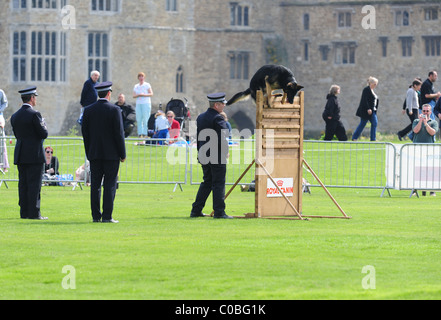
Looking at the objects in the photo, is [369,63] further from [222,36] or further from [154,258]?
[154,258]

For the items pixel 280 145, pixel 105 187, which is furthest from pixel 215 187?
pixel 105 187

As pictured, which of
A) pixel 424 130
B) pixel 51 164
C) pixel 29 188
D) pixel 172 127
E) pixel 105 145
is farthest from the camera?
pixel 172 127

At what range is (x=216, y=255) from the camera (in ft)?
42.7

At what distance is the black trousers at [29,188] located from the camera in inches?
679

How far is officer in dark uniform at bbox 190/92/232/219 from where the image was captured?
1736 cm

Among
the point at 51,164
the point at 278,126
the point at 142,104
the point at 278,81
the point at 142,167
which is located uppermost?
the point at 278,81

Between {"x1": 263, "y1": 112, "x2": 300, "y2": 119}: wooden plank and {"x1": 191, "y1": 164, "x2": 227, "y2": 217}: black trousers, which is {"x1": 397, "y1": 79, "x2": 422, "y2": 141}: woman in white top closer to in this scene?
{"x1": 263, "y1": 112, "x2": 300, "y2": 119}: wooden plank

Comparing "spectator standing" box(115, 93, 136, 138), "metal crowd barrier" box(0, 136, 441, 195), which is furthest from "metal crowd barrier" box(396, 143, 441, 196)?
"spectator standing" box(115, 93, 136, 138)

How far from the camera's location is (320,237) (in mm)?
14828

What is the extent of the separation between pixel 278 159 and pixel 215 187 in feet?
3.63

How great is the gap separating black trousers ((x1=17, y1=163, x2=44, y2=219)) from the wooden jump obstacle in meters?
3.06

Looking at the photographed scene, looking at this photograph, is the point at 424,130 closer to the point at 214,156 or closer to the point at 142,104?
the point at 214,156

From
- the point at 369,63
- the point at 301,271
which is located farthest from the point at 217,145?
the point at 369,63

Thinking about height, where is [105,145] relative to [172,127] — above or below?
above
